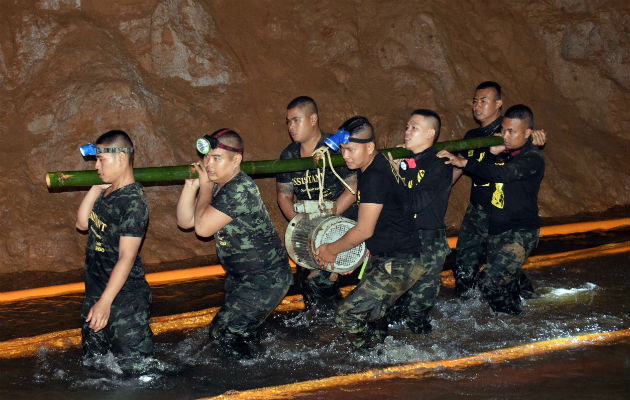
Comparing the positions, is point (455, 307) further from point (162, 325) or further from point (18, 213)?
point (18, 213)

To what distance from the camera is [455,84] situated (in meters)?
12.0

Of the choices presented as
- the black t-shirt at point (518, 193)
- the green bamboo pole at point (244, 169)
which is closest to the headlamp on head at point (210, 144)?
the green bamboo pole at point (244, 169)

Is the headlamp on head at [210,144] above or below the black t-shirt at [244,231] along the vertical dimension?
above

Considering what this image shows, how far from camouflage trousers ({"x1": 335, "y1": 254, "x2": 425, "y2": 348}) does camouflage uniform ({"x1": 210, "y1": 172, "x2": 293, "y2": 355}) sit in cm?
57

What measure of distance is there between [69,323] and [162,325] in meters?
0.89

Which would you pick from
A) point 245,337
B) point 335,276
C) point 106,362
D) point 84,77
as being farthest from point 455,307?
point 84,77

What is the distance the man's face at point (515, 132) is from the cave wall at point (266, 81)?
12.0ft

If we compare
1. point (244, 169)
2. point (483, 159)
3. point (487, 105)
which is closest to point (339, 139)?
point (244, 169)

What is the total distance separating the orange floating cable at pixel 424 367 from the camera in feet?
16.2

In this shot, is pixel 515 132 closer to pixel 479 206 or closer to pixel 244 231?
pixel 479 206

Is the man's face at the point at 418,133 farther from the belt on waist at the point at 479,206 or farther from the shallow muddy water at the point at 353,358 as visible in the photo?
the shallow muddy water at the point at 353,358

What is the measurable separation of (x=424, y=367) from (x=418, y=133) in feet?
6.60

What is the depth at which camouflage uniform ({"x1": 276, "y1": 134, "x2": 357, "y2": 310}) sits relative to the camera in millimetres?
6727

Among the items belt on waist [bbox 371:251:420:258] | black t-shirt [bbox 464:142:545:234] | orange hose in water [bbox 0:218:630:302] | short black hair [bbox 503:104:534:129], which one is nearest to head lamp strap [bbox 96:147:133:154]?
belt on waist [bbox 371:251:420:258]
